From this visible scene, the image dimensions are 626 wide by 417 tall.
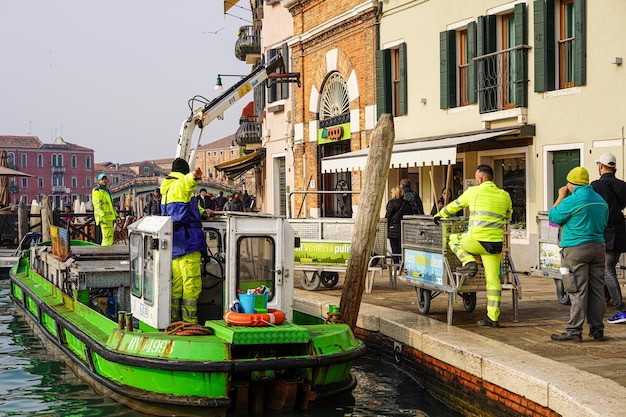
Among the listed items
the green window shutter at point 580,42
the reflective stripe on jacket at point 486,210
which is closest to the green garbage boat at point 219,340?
the reflective stripe on jacket at point 486,210

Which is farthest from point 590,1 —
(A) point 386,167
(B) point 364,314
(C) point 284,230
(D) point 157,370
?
(D) point 157,370

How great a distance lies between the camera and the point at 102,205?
1922cm

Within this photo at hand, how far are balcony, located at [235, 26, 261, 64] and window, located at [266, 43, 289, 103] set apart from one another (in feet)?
27.8

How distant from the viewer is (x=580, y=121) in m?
16.7

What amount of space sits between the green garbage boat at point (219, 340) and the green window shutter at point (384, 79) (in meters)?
12.0

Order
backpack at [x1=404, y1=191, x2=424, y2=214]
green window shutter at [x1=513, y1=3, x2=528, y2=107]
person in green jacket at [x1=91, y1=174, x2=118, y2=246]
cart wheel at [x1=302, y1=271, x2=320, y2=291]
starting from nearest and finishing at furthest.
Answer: cart wheel at [x1=302, y1=271, x2=320, y2=291], backpack at [x1=404, y1=191, x2=424, y2=214], green window shutter at [x1=513, y1=3, x2=528, y2=107], person in green jacket at [x1=91, y1=174, x2=118, y2=246]

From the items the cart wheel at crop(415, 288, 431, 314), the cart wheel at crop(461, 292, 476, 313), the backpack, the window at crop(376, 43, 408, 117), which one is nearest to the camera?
the cart wheel at crop(415, 288, 431, 314)

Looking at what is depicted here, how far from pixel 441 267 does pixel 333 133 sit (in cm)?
1449

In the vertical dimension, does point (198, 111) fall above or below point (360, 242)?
above

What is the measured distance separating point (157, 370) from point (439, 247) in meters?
4.12

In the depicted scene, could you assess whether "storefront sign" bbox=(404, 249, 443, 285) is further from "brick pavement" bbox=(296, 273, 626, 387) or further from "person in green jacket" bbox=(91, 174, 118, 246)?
"person in green jacket" bbox=(91, 174, 118, 246)

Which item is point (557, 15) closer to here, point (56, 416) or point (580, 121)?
point (580, 121)

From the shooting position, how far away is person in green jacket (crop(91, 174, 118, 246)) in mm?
19109

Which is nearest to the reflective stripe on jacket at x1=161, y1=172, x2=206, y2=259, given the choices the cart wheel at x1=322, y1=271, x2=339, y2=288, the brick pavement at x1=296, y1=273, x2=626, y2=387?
the brick pavement at x1=296, y1=273, x2=626, y2=387
